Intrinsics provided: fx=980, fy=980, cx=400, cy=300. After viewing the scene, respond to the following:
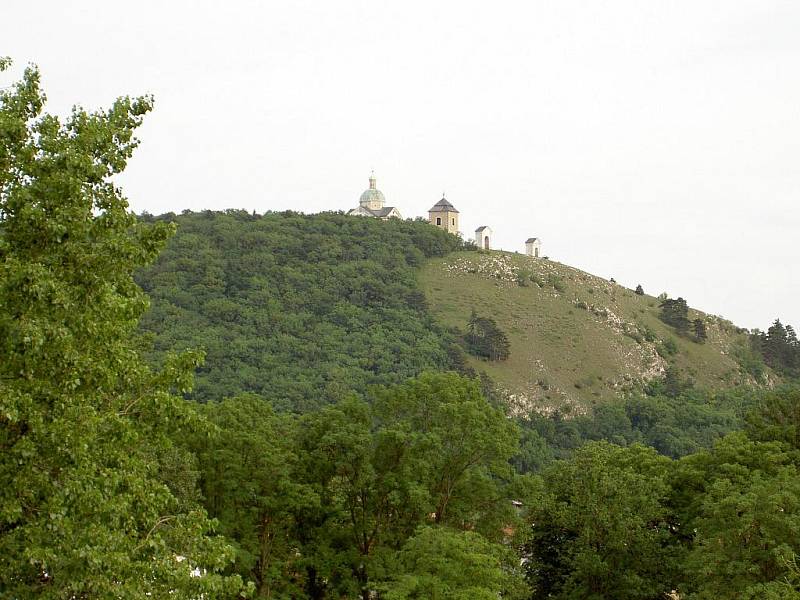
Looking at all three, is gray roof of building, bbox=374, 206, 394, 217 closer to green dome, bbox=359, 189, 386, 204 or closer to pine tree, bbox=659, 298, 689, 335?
green dome, bbox=359, 189, 386, 204

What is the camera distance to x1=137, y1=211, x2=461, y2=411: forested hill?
10594cm

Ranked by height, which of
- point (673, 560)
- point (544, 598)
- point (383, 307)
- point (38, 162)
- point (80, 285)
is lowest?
point (544, 598)

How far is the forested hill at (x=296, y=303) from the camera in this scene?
106m

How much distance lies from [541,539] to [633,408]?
77657mm

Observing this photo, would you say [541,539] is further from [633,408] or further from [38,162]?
[633,408]

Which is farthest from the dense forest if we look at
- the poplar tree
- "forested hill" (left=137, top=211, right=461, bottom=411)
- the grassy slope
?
the grassy slope

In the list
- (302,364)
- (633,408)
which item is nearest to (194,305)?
(302,364)

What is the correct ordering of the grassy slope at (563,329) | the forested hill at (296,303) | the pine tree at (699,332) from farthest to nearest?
the pine tree at (699,332) → the grassy slope at (563,329) → the forested hill at (296,303)

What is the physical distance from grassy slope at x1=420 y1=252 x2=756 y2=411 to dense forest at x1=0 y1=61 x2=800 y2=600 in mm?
32074

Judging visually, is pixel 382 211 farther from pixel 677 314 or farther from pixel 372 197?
pixel 677 314

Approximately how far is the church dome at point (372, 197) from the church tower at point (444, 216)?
9.84 meters

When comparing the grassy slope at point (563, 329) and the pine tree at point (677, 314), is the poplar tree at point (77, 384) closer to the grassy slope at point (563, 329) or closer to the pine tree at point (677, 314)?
the grassy slope at point (563, 329)

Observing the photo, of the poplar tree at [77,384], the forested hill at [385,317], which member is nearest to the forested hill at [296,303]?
the forested hill at [385,317]

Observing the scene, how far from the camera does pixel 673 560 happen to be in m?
33.4
